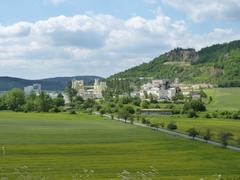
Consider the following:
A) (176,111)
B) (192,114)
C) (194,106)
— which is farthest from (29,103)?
(192,114)

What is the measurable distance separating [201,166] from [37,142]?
1121 inches

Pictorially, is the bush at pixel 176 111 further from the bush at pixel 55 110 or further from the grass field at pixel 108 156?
the grass field at pixel 108 156

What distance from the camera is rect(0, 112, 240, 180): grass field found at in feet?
155

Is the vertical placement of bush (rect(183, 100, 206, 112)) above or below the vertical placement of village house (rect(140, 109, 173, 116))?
Result: above

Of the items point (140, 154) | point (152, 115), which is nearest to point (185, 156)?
point (140, 154)

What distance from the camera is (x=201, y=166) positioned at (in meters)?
54.2

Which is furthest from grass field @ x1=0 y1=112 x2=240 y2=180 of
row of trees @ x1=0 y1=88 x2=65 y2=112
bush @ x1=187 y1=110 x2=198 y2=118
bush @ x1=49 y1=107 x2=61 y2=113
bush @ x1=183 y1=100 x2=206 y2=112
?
row of trees @ x1=0 y1=88 x2=65 y2=112

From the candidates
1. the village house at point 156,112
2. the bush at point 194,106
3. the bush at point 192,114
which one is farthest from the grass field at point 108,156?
the bush at point 194,106

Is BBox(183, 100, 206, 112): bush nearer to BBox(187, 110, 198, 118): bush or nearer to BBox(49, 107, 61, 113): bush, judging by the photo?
BBox(187, 110, 198, 118): bush

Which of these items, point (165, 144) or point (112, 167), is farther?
point (165, 144)

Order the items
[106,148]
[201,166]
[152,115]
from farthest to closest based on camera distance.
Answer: [152,115]
[106,148]
[201,166]

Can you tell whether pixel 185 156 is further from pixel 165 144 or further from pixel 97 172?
pixel 97 172

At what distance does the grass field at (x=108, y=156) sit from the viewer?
1854 inches

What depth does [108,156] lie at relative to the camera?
6006 centimetres
